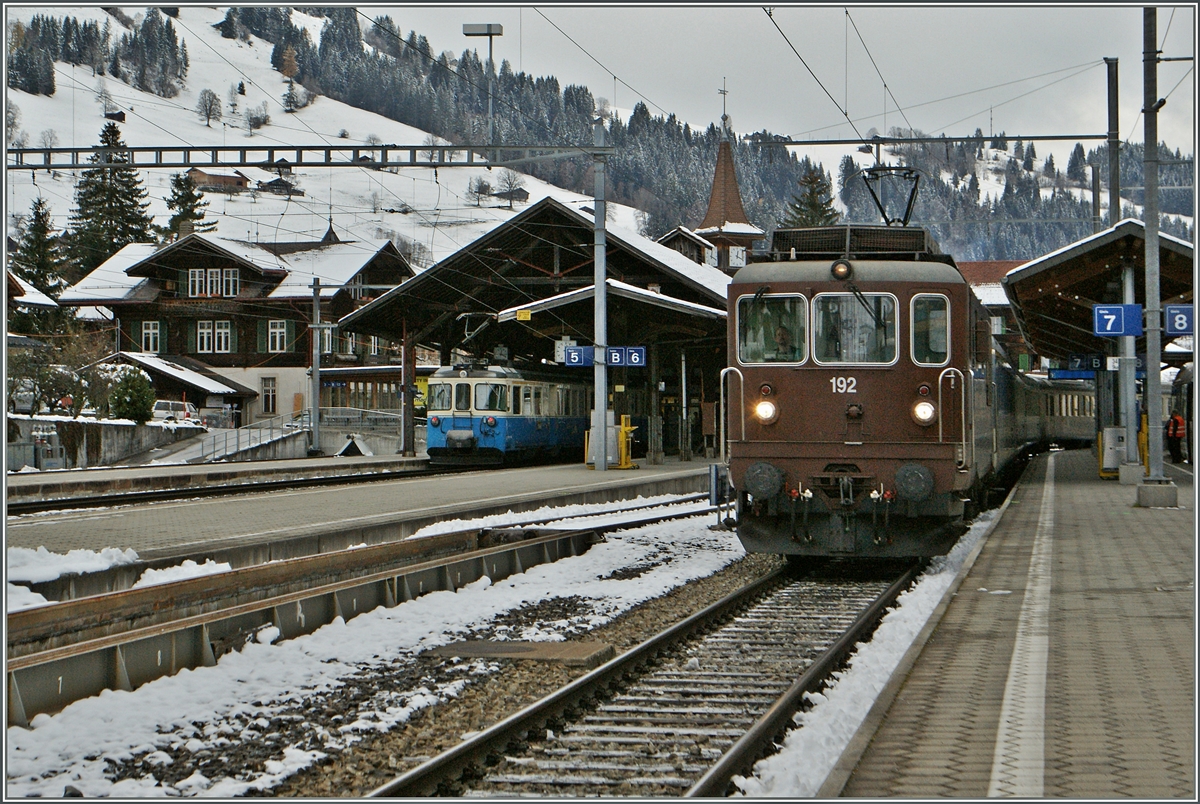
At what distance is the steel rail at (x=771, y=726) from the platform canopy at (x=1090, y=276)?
43.1ft

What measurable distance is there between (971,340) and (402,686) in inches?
297

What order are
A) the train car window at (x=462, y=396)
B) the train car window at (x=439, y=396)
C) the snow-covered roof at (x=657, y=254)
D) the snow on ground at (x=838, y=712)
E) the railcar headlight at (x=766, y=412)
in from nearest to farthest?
the snow on ground at (x=838, y=712) → the railcar headlight at (x=766, y=412) → the snow-covered roof at (x=657, y=254) → the train car window at (x=462, y=396) → the train car window at (x=439, y=396)

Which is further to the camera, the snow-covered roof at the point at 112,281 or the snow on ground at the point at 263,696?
the snow-covered roof at the point at 112,281

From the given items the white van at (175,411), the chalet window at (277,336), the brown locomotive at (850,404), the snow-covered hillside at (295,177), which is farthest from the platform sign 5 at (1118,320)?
the snow-covered hillside at (295,177)

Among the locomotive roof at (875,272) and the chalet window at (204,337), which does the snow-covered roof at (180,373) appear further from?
the locomotive roof at (875,272)

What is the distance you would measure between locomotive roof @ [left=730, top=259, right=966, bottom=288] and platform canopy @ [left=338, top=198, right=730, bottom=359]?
16611 millimetres

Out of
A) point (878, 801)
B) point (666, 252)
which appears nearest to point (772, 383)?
point (878, 801)

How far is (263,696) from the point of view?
7.41m

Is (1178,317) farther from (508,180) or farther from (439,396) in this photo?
(508,180)

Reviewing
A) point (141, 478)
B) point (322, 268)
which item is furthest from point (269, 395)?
point (141, 478)

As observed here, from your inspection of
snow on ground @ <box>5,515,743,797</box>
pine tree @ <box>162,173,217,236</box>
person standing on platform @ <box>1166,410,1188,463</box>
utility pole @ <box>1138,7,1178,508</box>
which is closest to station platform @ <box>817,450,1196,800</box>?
A: snow on ground @ <box>5,515,743,797</box>

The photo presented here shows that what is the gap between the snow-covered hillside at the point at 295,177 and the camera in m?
138

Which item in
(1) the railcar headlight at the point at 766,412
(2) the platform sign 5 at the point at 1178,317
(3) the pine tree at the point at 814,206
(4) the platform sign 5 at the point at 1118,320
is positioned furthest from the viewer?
(3) the pine tree at the point at 814,206

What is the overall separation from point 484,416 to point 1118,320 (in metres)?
18.6
